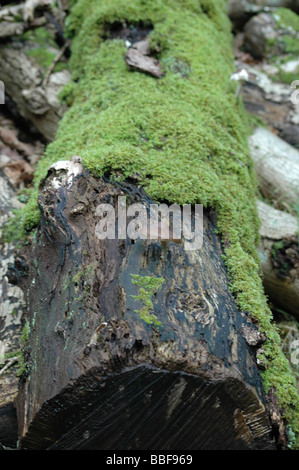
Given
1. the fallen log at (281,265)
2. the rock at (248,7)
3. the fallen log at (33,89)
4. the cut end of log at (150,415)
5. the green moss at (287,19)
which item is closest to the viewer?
the cut end of log at (150,415)

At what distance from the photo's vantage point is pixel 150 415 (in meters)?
1.79

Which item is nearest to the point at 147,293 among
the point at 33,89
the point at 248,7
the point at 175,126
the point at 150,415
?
the point at 150,415

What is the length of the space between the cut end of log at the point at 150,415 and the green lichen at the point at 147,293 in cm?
22

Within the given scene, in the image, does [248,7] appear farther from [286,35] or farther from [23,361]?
[23,361]

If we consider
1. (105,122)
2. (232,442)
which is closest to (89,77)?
(105,122)

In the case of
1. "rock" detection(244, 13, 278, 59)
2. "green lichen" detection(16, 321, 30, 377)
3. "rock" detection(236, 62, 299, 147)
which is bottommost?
"green lichen" detection(16, 321, 30, 377)

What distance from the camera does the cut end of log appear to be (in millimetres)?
1724

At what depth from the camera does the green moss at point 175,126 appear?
236 cm

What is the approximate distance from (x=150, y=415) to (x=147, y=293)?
53 cm

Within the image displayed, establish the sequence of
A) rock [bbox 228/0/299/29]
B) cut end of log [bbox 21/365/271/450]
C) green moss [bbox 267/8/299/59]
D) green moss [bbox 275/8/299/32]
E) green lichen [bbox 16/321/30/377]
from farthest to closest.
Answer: rock [bbox 228/0/299/29], green moss [bbox 275/8/299/32], green moss [bbox 267/8/299/59], green lichen [bbox 16/321/30/377], cut end of log [bbox 21/365/271/450]

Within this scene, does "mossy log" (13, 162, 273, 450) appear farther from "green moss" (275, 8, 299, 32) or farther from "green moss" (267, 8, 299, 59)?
"green moss" (275, 8, 299, 32)

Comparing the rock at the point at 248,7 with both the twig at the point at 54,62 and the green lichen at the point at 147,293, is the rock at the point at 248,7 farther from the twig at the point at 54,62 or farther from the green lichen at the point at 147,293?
the green lichen at the point at 147,293

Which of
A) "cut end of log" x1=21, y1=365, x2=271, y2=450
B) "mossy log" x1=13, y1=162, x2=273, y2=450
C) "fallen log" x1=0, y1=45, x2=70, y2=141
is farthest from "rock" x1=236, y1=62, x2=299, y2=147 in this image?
"cut end of log" x1=21, y1=365, x2=271, y2=450

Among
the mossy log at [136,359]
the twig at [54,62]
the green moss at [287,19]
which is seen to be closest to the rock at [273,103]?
the green moss at [287,19]
